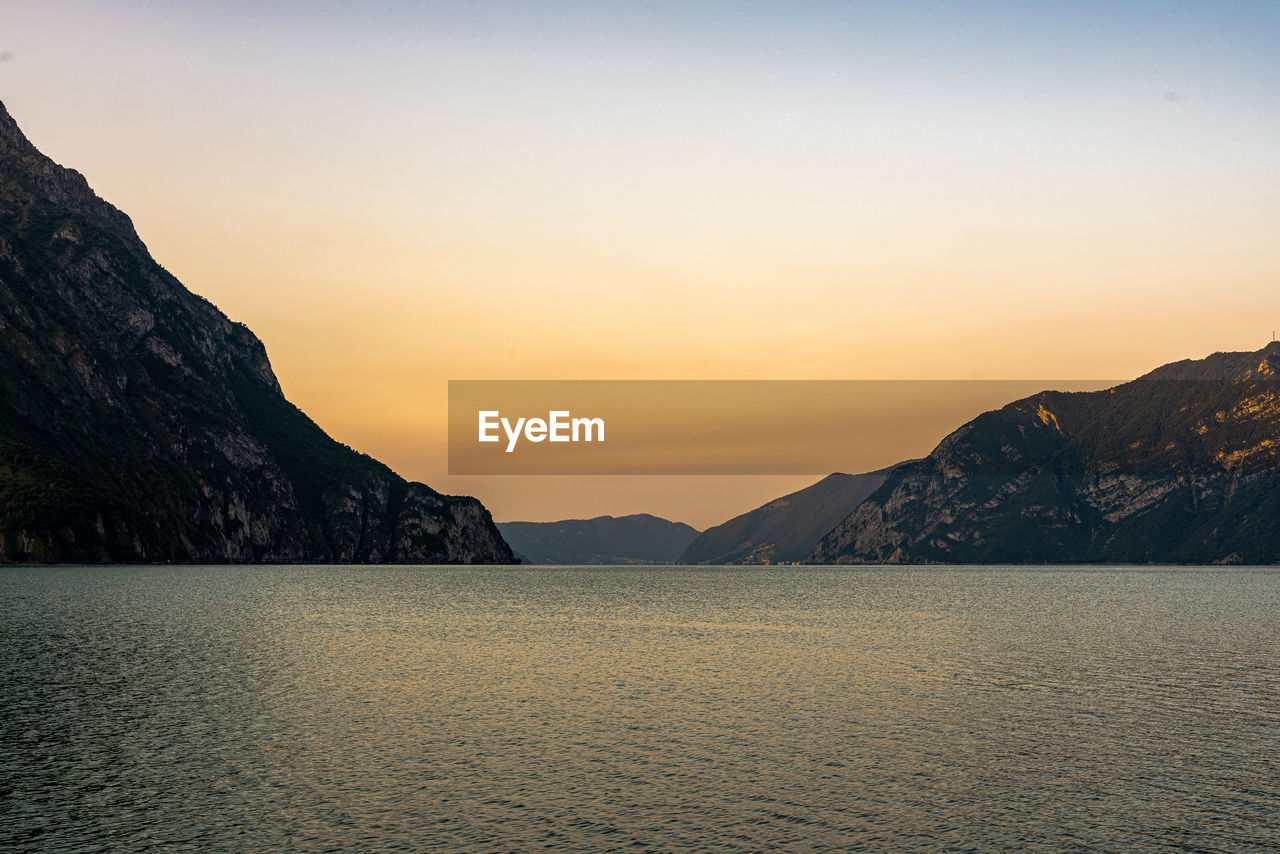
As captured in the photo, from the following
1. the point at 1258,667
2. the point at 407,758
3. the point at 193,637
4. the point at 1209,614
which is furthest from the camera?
the point at 1209,614

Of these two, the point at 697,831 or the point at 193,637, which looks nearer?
the point at 697,831

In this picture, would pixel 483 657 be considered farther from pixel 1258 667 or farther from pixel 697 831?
pixel 1258 667

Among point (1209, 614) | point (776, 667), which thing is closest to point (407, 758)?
point (776, 667)

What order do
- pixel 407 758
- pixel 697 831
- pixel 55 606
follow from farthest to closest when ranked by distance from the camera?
pixel 55 606 → pixel 407 758 → pixel 697 831

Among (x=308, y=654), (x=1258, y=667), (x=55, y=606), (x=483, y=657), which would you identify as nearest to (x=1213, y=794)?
(x=1258, y=667)

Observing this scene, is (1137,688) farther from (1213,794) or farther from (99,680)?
(99,680)

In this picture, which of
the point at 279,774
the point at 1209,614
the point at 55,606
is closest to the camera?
the point at 279,774
